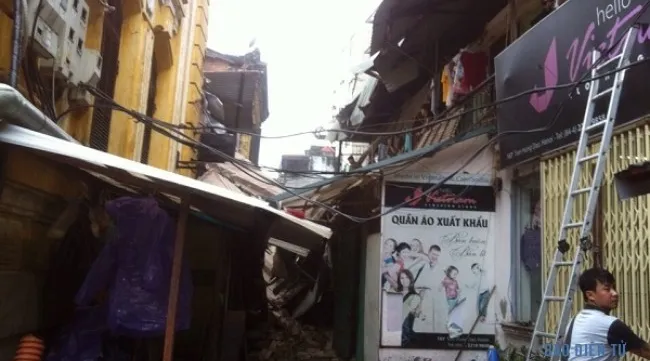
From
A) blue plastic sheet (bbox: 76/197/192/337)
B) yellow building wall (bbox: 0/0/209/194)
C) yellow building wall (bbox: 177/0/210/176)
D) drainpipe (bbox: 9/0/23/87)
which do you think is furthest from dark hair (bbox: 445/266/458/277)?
drainpipe (bbox: 9/0/23/87)

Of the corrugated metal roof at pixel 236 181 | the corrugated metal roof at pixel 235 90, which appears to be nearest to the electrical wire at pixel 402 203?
the corrugated metal roof at pixel 236 181

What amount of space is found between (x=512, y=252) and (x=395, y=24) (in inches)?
156

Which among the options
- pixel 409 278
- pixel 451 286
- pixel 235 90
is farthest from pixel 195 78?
pixel 451 286

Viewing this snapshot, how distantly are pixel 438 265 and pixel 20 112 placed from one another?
553 cm

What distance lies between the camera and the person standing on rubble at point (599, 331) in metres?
3.19

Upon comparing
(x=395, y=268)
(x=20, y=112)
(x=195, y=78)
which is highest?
(x=195, y=78)

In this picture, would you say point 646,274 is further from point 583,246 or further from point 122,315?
point 122,315

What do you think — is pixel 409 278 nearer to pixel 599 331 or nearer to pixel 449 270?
pixel 449 270

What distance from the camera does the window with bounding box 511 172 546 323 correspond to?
705 centimetres

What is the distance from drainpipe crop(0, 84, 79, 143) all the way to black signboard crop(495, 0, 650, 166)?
439 cm

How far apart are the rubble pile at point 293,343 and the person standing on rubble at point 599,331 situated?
658cm

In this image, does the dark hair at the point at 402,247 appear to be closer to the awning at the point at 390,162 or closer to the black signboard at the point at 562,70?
the awning at the point at 390,162

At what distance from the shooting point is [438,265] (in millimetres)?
7523

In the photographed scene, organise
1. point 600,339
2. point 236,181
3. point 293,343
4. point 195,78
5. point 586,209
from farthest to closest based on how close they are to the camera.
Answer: point 195,78
point 293,343
point 236,181
point 586,209
point 600,339
